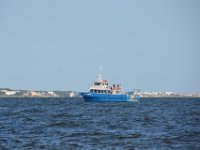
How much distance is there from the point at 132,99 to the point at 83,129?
389 ft

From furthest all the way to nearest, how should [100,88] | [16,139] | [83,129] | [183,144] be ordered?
[100,88]
[83,129]
[16,139]
[183,144]

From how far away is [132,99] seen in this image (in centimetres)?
17150

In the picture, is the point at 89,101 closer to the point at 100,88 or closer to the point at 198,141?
the point at 100,88

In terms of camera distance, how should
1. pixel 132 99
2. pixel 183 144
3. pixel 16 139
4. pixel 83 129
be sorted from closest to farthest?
pixel 183 144 → pixel 16 139 → pixel 83 129 → pixel 132 99

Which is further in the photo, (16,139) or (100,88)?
(100,88)

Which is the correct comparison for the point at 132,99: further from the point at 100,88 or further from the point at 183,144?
the point at 183,144

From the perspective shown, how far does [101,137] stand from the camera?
148 feet

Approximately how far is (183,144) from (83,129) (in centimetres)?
1484

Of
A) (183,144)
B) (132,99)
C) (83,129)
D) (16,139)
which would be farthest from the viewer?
(132,99)

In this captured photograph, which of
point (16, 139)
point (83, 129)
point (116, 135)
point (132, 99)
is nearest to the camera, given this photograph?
point (16, 139)

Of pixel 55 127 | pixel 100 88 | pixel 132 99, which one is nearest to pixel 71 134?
pixel 55 127

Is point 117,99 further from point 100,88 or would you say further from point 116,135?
point 116,135

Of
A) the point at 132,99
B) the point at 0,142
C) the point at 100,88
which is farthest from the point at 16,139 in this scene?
the point at 132,99

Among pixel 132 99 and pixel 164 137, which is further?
pixel 132 99
